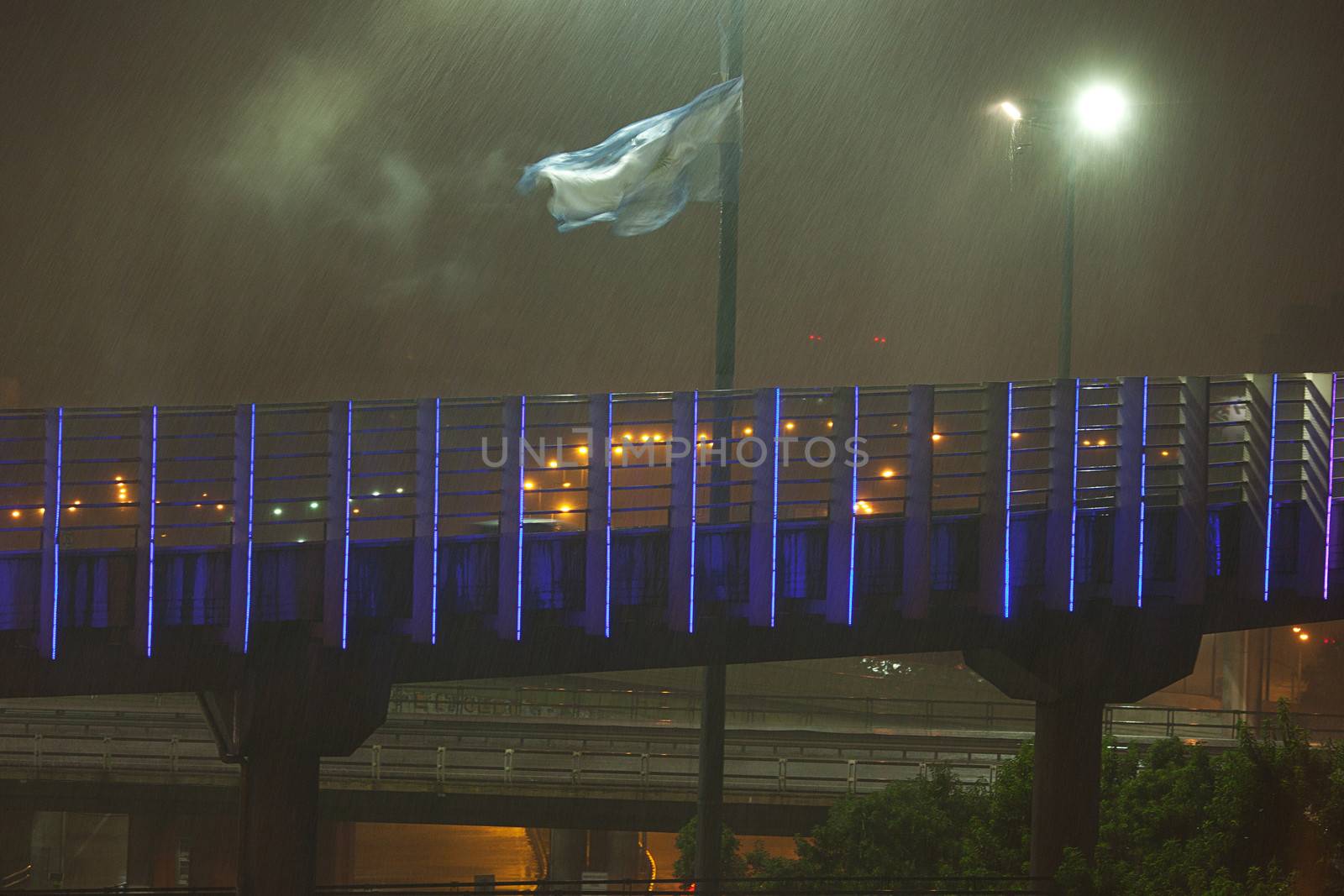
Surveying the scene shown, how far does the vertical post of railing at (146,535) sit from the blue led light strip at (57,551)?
532mm

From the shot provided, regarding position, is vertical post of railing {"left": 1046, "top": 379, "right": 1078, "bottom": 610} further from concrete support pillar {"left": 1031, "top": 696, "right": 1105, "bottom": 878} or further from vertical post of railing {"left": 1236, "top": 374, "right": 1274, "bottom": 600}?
vertical post of railing {"left": 1236, "top": 374, "right": 1274, "bottom": 600}

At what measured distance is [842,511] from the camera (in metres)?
11.7

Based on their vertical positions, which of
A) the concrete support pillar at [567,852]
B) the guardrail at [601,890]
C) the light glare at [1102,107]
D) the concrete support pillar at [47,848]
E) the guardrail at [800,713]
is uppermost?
the light glare at [1102,107]

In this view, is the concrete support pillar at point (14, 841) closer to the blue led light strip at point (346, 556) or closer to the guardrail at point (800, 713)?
the guardrail at point (800, 713)

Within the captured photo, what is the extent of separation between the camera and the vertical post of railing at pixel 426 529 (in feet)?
34.6

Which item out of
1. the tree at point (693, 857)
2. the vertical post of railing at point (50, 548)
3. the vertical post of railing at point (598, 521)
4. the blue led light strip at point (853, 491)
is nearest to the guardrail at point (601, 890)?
the vertical post of railing at point (598, 521)

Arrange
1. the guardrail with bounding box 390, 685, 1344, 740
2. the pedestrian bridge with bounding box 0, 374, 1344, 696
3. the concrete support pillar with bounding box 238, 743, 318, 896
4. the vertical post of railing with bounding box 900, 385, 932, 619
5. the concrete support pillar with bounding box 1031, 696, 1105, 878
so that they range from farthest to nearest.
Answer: the guardrail with bounding box 390, 685, 1344, 740 → the concrete support pillar with bounding box 1031, 696, 1105, 878 → the vertical post of railing with bounding box 900, 385, 932, 619 → the concrete support pillar with bounding box 238, 743, 318, 896 → the pedestrian bridge with bounding box 0, 374, 1344, 696

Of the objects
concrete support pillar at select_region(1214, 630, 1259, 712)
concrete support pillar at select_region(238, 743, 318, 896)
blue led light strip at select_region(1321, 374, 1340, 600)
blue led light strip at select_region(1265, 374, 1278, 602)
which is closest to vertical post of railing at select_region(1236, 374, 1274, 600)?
blue led light strip at select_region(1265, 374, 1278, 602)

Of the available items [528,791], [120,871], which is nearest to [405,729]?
[528,791]

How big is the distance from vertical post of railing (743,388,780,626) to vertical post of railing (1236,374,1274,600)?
523 centimetres

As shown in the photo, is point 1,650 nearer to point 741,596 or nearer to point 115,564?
point 115,564

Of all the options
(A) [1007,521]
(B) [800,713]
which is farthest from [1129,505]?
(B) [800,713]

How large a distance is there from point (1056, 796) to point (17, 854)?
26.0m

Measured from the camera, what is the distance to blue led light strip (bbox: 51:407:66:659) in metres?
9.58
